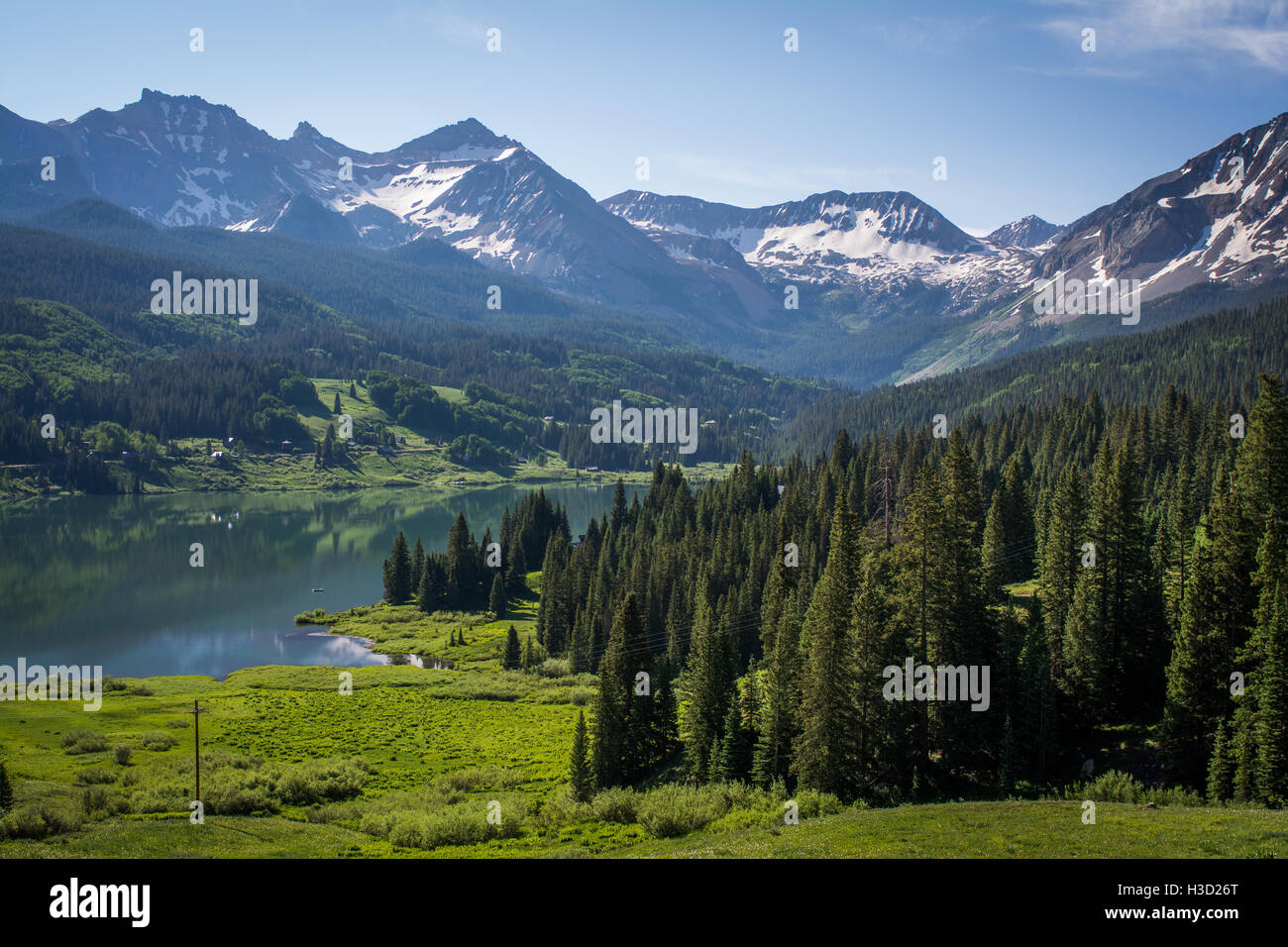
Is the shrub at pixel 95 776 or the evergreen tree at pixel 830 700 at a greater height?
the evergreen tree at pixel 830 700

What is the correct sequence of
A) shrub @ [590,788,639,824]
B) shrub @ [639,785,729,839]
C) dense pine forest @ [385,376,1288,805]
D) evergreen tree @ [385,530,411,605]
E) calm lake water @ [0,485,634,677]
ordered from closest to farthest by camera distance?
dense pine forest @ [385,376,1288,805] < shrub @ [639,785,729,839] < shrub @ [590,788,639,824] < calm lake water @ [0,485,634,677] < evergreen tree @ [385,530,411,605]

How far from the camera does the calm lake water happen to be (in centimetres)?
9731

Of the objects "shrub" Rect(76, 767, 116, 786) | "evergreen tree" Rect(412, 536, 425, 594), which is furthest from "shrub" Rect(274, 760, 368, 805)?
"evergreen tree" Rect(412, 536, 425, 594)

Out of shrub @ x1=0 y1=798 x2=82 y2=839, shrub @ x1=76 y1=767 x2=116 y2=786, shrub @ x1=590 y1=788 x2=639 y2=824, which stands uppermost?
shrub @ x1=0 y1=798 x2=82 y2=839

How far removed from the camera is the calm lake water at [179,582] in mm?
97312

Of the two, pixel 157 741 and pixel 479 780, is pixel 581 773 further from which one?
pixel 157 741

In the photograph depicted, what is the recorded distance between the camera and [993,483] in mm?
105438

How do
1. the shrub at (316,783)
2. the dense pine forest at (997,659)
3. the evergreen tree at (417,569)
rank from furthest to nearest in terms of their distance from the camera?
1. the evergreen tree at (417,569)
2. the shrub at (316,783)
3. the dense pine forest at (997,659)

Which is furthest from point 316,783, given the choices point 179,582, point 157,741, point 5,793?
point 179,582

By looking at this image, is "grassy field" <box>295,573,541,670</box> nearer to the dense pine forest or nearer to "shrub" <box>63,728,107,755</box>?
"shrub" <box>63,728,107,755</box>

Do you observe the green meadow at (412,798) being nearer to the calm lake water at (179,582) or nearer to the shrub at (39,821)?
the shrub at (39,821)

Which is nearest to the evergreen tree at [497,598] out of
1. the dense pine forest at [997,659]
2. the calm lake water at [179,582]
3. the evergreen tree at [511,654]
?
the calm lake water at [179,582]

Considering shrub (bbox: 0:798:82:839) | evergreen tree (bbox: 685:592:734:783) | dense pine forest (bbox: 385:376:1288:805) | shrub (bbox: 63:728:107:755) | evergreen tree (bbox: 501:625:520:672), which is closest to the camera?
shrub (bbox: 0:798:82:839)
